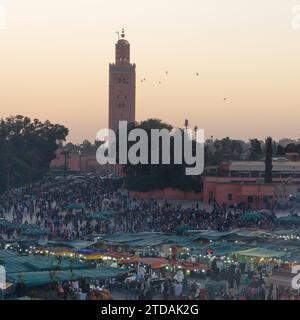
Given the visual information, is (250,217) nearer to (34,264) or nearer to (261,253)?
(261,253)

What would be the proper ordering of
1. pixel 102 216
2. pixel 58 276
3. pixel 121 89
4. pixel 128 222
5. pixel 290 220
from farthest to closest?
1. pixel 121 89
2. pixel 128 222
3. pixel 102 216
4. pixel 290 220
5. pixel 58 276

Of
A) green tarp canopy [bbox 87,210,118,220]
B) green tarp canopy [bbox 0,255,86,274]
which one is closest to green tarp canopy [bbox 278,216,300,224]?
green tarp canopy [bbox 87,210,118,220]

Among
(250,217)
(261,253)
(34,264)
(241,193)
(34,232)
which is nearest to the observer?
(34,264)

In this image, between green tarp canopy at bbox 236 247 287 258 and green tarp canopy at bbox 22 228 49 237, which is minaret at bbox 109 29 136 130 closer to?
green tarp canopy at bbox 22 228 49 237

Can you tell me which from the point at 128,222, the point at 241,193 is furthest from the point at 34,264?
the point at 241,193
